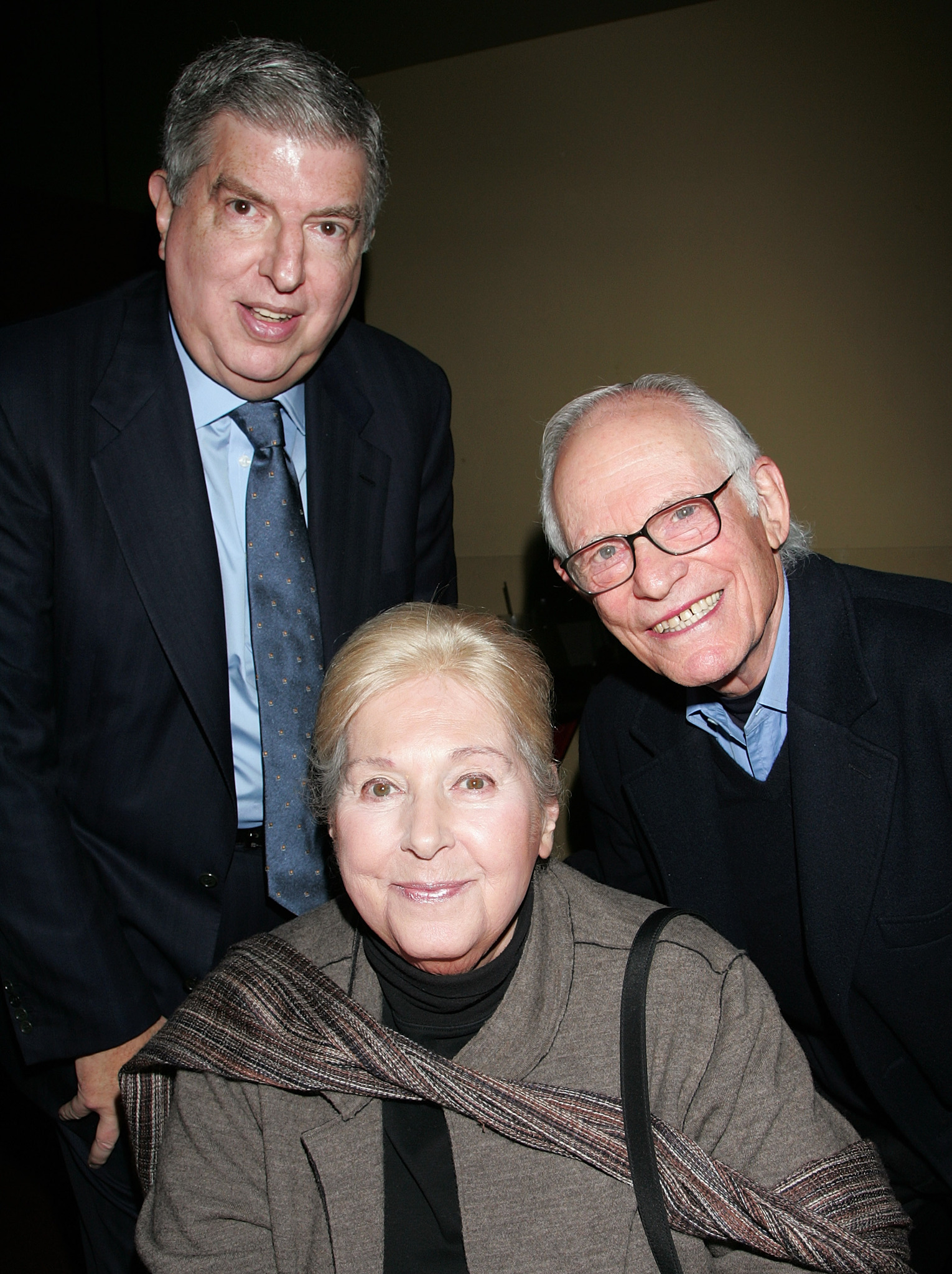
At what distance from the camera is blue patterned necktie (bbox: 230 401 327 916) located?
156 cm

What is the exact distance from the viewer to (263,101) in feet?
4.58

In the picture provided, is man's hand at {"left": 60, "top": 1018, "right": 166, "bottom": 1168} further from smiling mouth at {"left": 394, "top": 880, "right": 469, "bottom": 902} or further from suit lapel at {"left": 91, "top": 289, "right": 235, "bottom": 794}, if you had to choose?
smiling mouth at {"left": 394, "top": 880, "right": 469, "bottom": 902}

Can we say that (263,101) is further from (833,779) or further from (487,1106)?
(487,1106)

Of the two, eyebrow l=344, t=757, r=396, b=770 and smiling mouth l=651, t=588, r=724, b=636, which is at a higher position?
smiling mouth l=651, t=588, r=724, b=636

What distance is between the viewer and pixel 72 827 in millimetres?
1534

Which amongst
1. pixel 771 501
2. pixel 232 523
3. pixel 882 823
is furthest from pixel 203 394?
pixel 882 823

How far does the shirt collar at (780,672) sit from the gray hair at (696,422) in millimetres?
120

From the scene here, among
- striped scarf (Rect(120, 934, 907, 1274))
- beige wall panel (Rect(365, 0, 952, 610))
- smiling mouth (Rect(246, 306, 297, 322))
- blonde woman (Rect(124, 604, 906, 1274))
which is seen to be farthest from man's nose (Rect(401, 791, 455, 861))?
beige wall panel (Rect(365, 0, 952, 610))

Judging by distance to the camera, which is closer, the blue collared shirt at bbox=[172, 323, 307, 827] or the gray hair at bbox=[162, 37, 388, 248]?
the gray hair at bbox=[162, 37, 388, 248]

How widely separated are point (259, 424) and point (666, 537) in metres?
0.77

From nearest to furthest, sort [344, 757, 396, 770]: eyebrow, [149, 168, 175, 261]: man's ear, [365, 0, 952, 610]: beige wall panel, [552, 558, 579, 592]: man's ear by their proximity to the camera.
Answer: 1. [344, 757, 396, 770]: eyebrow
2. [149, 168, 175, 261]: man's ear
3. [552, 558, 579, 592]: man's ear
4. [365, 0, 952, 610]: beige wall panel

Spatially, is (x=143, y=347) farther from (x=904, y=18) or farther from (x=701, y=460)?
(x=904, y=18)

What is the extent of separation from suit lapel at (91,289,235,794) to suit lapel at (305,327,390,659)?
0.23m

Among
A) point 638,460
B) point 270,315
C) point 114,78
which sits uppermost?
point 114,78
